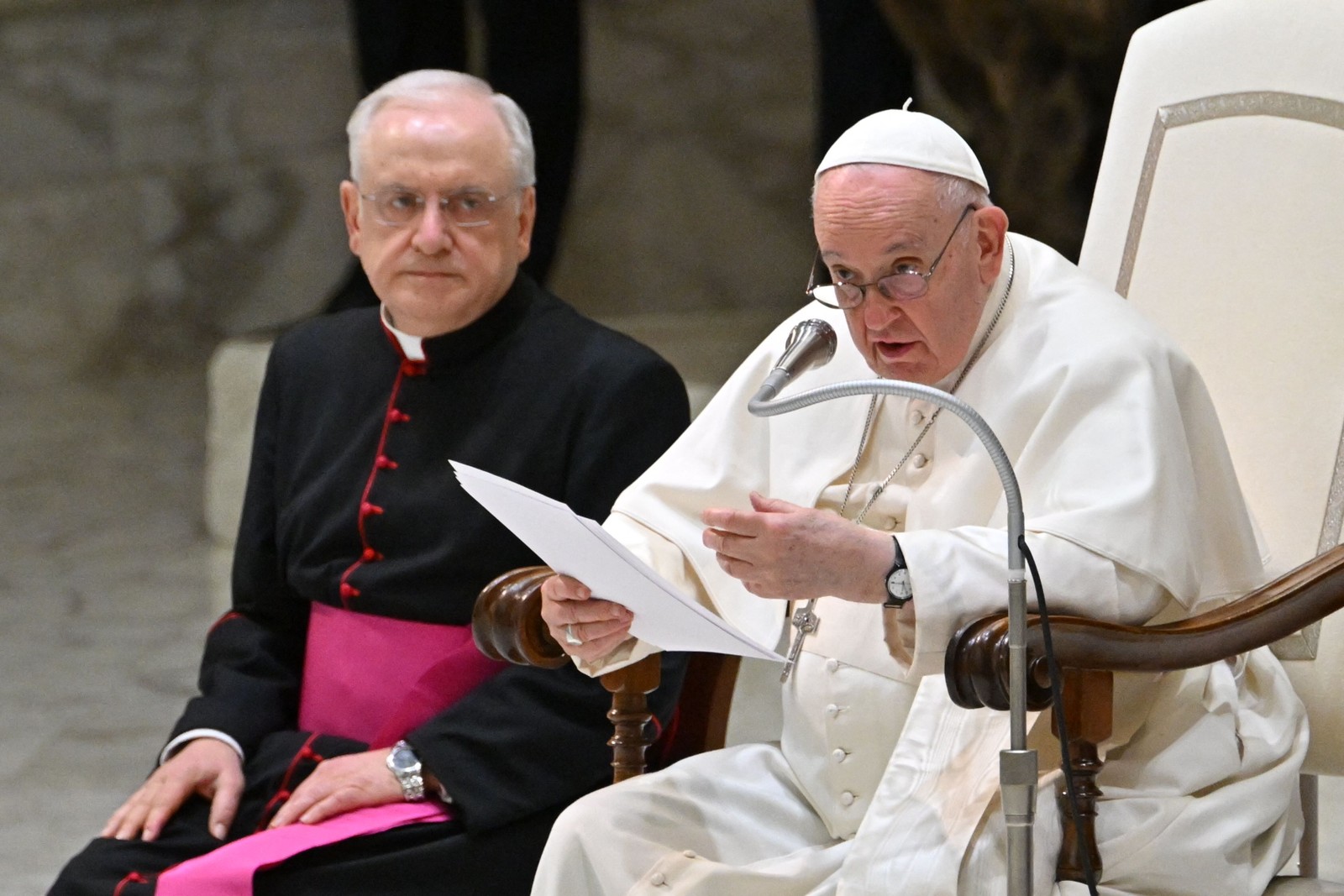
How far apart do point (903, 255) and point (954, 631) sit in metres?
0.51

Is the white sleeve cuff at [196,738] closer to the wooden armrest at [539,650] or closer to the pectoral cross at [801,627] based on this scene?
the wooden armrest at [539,650]

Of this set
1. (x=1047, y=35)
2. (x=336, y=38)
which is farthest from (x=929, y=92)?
(x=336, y=38)

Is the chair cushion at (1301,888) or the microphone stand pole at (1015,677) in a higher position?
the microphone stand pole at (1015,677)

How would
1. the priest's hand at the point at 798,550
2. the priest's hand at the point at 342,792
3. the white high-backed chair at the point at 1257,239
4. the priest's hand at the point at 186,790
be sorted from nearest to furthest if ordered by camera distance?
1. the priest's hand at the point at 798,550
2. the white high-backed chair at the point at 1257,239
3. the priest's hand at the point at 342,792
4. the priest's hand at the point at 186,790

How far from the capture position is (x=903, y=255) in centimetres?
236

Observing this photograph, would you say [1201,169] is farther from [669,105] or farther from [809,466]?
[669,105]

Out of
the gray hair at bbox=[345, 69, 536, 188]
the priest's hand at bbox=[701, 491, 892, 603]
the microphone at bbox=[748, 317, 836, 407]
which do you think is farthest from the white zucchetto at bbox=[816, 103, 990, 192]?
the gray hair at bbox=[345, 69, 536, 188]

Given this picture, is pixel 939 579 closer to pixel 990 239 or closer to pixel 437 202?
pixel 990 239

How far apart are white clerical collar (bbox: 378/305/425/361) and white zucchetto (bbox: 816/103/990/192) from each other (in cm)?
104

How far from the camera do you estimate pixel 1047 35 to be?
5.52m

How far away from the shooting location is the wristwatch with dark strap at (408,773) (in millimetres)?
2828

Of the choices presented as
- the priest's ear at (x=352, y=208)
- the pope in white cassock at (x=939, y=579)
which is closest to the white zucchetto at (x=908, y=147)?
the pope in white cassock at (x=939, y=579)

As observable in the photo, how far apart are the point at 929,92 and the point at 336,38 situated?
9.55 feet

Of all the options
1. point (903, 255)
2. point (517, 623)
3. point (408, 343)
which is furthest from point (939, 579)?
point (408, 343)
